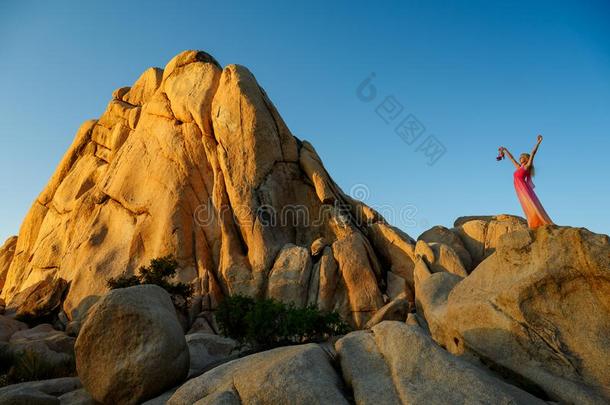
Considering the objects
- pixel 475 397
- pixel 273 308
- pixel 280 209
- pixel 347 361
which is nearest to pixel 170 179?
pixel 280 209

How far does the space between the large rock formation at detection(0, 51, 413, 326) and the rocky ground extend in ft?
0.44

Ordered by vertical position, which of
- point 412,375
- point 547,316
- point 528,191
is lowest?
point 412,375

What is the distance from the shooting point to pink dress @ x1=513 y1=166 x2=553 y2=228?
1203 centimetres

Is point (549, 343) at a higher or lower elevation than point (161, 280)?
lower

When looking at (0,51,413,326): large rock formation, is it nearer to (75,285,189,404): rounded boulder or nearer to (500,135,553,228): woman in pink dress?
(75,285,189,404): rounded boulder

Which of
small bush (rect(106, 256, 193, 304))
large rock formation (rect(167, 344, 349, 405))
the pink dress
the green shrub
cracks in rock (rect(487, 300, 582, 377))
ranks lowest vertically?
the green shrub

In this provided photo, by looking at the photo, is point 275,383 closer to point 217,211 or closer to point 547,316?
point 547,316

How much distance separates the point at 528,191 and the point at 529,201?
10.7 inches

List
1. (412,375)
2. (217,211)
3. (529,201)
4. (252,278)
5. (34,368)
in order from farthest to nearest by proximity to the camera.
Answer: (217,211), (252,278), (34,368), (529,201), (412,375)

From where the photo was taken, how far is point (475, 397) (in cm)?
780

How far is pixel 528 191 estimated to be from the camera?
12.2 m

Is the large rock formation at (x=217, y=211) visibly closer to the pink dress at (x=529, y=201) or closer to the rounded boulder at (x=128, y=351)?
the rounded boulder at (x=128, y=351)

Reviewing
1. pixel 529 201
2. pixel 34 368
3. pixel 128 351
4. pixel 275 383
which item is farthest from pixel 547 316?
pixel 34 368

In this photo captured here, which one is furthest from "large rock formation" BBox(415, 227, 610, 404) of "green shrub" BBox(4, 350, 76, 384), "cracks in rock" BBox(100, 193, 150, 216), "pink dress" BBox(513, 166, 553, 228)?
"cracks in rock" BBox(100, 193, 150, 216)
